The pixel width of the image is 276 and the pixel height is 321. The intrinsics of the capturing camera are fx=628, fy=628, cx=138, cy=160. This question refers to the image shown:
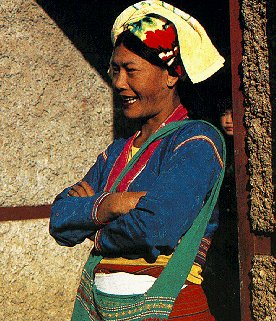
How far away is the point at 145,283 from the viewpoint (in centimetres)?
224

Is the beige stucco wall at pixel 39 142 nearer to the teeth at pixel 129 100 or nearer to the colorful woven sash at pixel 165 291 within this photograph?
the teeth at pixel 129 100

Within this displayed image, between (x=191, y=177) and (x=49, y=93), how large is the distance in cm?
218

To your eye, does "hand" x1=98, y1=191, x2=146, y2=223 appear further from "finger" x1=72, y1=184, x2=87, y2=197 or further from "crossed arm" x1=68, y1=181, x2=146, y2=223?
"finger" x1=72, y1=184, x2=87, y2=197

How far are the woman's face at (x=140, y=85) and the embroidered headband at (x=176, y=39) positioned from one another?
7 cm

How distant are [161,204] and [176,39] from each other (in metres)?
0.68

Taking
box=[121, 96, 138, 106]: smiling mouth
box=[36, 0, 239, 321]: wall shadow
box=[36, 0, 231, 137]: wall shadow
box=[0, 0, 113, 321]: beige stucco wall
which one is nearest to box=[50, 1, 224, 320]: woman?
box=[121, 96, 138, 106]: smiling mouth

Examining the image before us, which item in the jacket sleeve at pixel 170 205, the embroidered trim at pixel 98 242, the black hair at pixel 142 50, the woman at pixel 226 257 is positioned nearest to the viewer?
the jacket sleeve at pixel 170 205

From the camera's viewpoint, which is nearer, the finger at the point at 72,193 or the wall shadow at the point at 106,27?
the finger at the point at 72,193

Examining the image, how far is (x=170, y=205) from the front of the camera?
206 cm

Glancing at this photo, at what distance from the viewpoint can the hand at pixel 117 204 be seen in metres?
2.20

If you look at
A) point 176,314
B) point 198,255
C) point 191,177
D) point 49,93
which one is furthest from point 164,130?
point 49,93

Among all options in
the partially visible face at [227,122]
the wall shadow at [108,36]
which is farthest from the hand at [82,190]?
the partially visible face at [227,122]

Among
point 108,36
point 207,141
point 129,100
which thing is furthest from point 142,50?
point 108,36

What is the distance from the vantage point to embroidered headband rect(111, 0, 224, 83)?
2.34 meters
